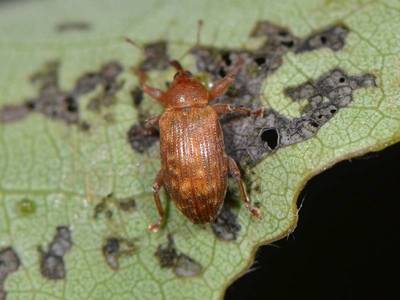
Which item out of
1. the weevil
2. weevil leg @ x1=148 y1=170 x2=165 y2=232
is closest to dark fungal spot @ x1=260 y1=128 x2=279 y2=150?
the weevil

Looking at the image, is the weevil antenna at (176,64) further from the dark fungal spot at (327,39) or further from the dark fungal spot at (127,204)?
the dark fungal spot at (127,204)

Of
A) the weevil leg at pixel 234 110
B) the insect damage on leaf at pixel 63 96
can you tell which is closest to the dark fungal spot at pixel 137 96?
the insect damage on leaf at pixel 63 96

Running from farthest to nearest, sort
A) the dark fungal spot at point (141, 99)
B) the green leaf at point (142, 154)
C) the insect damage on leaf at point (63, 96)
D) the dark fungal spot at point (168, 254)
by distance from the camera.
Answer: the insect damage on leaf at point (63, 96), the dark fungal spot at point (141, 99), the dark fungal spot at point (168, 254), the green leaf at point (142, 154)

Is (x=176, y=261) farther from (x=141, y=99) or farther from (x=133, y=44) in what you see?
(x=133, y=44)

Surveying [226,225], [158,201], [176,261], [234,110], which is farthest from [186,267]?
[234,110]

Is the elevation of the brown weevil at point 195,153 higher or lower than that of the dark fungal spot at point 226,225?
higher

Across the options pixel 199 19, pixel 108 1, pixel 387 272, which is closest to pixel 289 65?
pixel 199 19

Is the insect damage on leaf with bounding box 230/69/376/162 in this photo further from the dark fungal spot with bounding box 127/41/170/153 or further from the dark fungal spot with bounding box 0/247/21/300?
the dark fungal spot with bounding box 0/247/21/300
